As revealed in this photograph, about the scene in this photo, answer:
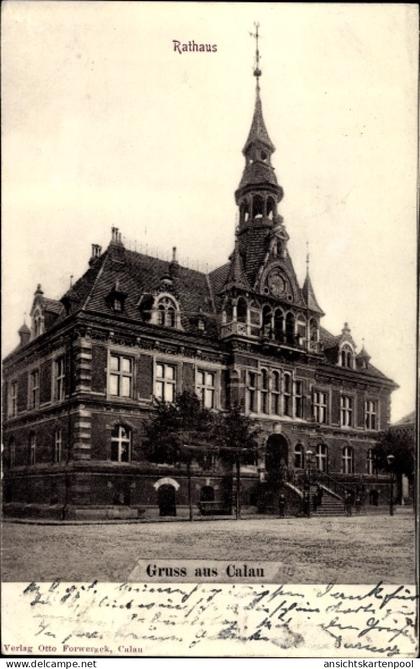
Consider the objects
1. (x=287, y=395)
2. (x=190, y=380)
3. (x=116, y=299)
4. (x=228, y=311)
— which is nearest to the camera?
(x=116, y=299)

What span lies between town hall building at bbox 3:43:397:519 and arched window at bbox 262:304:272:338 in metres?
0.05

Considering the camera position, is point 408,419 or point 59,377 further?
point 59,377

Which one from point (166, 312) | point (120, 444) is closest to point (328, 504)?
point (120, 444)

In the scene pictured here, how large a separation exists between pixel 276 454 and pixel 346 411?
3.59 m

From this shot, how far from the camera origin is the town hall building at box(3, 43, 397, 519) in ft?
61.7

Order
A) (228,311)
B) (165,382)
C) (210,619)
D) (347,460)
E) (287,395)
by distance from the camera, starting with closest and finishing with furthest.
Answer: (210,619) → (165,382) → (228,311) → (347,460) → (287,395)

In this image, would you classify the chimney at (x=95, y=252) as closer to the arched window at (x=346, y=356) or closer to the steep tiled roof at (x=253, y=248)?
the arched window at (x=346, y=356)

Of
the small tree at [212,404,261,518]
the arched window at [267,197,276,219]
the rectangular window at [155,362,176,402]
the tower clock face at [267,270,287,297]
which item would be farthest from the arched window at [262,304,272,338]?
the rectangular window at [155,362,176,402]

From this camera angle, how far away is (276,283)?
28.1m

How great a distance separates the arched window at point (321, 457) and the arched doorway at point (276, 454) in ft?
4.55

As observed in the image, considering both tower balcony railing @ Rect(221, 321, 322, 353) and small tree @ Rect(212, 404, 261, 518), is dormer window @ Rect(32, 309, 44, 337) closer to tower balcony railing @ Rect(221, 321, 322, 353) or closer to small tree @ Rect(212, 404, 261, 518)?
small tree @ Rect(212, 404, 261, 518)

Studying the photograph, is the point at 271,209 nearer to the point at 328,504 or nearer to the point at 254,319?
the point at 254,319

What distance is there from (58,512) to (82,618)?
8.72 metres

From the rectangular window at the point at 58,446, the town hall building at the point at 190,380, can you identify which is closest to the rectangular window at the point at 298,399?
the town hall building at the point at 190,380
